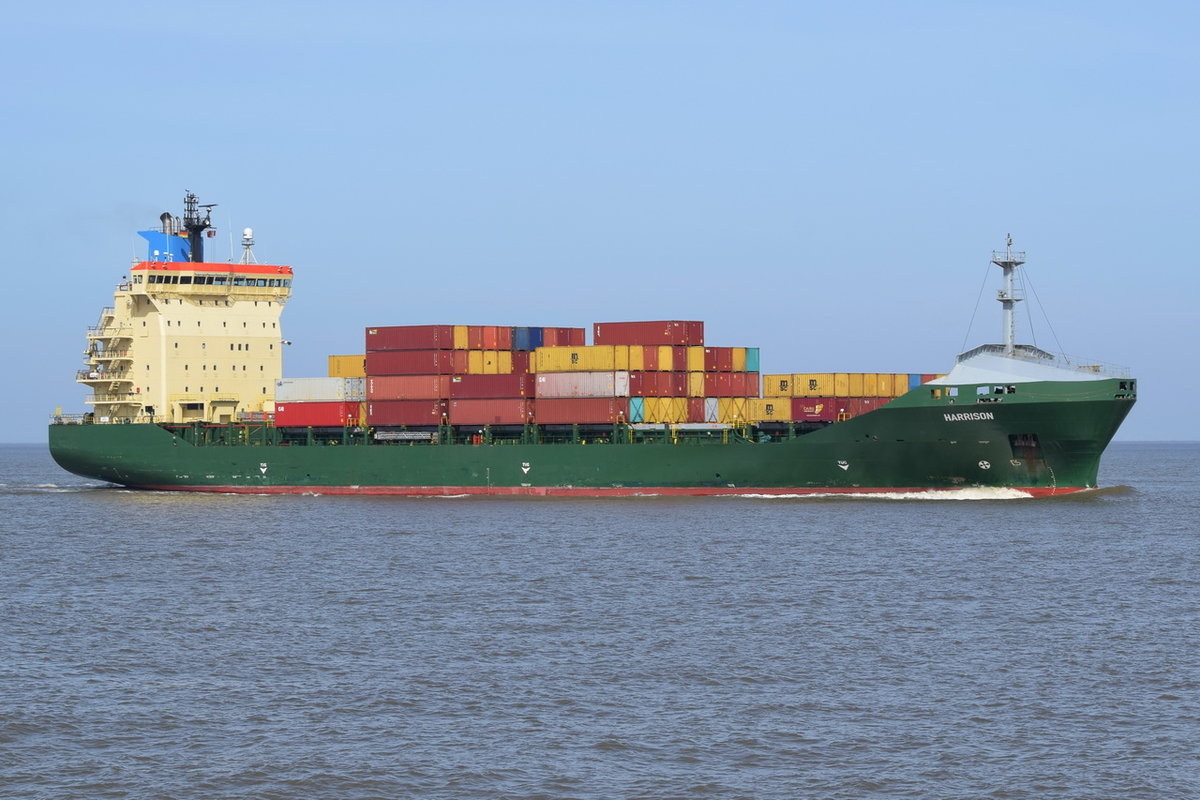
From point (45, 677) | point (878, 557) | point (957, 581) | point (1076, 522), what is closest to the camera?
point (45, 677)

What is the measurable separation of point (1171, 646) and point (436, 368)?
36.8 meters

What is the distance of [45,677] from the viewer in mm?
22453

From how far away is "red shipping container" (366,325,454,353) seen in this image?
5662 cm

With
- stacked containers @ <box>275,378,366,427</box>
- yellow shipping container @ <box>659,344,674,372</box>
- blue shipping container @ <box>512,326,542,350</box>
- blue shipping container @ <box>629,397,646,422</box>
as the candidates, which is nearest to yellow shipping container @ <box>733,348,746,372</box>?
yellow shipping container @ <box>659,344,674,372</box>

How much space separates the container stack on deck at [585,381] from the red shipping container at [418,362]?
4 cm

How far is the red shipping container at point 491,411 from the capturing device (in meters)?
56.5

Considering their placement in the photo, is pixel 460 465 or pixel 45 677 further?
pixel 460 465

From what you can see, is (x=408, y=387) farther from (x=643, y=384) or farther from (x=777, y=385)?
(x=777, y=385)

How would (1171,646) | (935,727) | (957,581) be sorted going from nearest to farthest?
(935,727) → (1171,646) → (957,581)

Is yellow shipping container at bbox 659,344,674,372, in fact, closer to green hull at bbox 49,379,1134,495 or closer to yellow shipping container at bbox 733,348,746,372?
green hull at bbox 49,379,1134,495

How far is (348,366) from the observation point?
2411 inches

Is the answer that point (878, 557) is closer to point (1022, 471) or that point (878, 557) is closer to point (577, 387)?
point (1022, 471)

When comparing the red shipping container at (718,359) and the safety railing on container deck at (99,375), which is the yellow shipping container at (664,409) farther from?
the safety railing on container deck at (99,375)

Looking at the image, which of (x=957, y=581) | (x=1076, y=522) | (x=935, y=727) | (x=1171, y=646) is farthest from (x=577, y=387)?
(x=935, y=727)
